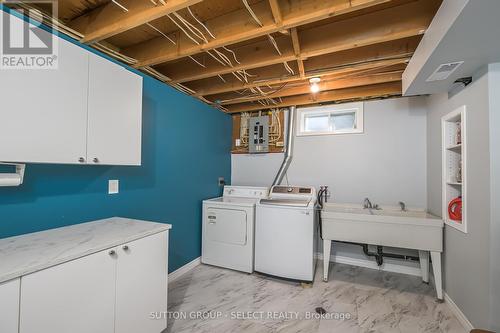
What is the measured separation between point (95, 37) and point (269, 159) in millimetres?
2723

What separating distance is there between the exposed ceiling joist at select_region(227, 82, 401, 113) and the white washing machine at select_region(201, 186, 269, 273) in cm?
155

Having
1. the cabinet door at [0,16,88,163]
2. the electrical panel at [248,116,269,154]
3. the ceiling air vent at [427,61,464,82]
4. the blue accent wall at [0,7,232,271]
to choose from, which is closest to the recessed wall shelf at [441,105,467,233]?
the ceiling air vent at [427,61,464,82]

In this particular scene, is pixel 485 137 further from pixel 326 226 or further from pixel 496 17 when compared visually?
pixel 326 226

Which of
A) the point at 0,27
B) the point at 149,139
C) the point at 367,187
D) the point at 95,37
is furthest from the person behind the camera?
the point at 367,187

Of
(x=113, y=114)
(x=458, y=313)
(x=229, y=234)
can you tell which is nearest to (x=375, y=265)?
(x=458, y=313)

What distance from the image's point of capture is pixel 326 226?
2.67 m

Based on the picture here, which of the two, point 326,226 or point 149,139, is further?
point 326,226

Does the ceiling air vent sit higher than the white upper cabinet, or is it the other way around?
the ceiling air vent

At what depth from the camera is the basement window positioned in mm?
3227

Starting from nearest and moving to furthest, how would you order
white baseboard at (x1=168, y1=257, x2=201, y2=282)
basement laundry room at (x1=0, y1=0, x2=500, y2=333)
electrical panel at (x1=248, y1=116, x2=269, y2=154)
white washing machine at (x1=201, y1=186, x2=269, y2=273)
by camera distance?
basement laundry room at (x1=0, y1=0, x2=500, y2=333), white baseboard at (x1=168, y1=257, x2=201, y2=282), white washing machine at (x1=201, y1=186, x2=269, y2=273), electrical panel at (x1=248, y1=116, x2=269, y2=154)

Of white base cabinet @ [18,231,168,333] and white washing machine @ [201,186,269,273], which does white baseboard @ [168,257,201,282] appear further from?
white base cabinet @ [18,231,168,333]

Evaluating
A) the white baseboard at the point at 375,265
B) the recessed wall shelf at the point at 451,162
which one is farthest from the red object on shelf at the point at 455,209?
the white baseboard at the point at 375,265

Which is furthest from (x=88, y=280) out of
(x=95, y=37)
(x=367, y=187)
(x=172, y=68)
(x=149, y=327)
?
(x=367, y=187)

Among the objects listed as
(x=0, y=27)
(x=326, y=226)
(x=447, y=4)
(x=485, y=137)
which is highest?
(x=447, y=4)
